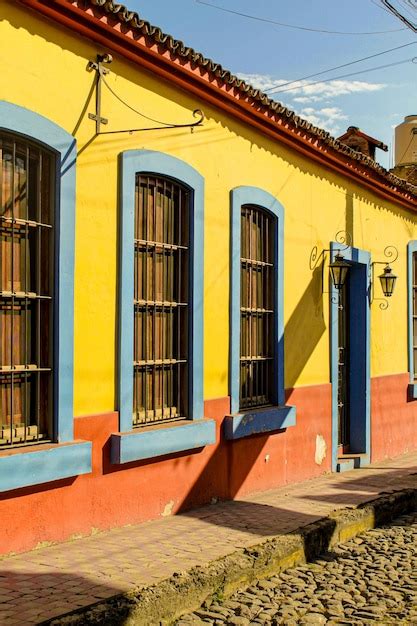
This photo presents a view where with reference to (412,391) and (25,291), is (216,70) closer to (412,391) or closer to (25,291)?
(25,291)

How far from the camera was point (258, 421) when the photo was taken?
8.27 meters

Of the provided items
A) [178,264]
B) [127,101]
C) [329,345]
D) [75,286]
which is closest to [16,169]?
[75,286]

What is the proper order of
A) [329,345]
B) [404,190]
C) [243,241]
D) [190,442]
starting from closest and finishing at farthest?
[190,442] → [243,241] → [329,345] → [404,190]

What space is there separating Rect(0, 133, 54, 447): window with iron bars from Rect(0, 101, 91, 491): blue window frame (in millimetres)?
68

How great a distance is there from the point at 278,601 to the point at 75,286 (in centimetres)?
264

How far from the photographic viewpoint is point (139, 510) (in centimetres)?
659

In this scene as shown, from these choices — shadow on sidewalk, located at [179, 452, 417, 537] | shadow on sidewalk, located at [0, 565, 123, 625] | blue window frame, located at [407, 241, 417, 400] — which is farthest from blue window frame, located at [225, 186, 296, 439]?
blue window frame, located at [407, 241, 417, 400]

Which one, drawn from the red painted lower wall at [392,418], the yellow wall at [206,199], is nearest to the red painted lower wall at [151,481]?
the yellow wall at [206,199]

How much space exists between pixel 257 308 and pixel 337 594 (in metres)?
3.82

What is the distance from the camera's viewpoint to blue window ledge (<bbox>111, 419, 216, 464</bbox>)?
6.23 m

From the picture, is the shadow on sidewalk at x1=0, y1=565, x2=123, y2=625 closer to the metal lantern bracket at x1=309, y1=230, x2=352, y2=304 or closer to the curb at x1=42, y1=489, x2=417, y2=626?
the curb at x1=42, y1=489, x2=417, y2=626

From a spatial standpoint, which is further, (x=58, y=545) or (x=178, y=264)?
(x=178, y=264)

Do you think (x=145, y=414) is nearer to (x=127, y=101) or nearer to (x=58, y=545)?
(x=58, y=545)

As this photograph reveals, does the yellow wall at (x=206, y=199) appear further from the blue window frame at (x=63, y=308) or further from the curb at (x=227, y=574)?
the curb at (x=227, y=574)
